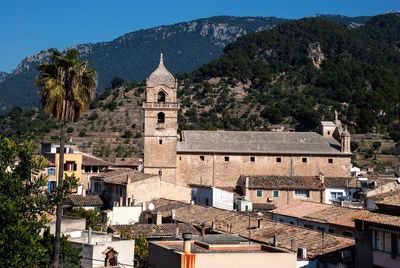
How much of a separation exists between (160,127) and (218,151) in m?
5.25

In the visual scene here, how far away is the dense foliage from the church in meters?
36.5

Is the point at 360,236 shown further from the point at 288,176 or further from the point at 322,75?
the point at 322,75

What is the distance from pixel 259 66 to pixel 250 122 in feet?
99.2

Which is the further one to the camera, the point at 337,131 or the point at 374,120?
the point at 374,120

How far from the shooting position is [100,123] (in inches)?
4360

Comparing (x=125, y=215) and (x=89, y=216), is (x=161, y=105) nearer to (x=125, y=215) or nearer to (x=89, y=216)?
(x=125, y=215)

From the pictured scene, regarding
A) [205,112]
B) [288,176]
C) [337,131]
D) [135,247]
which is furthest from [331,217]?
[205,112]

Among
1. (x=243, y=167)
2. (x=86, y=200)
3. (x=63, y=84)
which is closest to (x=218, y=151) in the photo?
(x=243, y=167)

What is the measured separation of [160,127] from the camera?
63.5 metres

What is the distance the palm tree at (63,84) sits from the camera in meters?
27.5

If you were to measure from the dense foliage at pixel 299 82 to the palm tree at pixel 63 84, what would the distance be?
7675 cm

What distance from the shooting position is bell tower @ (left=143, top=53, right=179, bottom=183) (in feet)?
207

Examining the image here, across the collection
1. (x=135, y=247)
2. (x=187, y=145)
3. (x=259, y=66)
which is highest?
(x=259, y=66)

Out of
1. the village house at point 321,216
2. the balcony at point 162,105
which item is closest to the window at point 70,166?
the balcony at point 162,105
